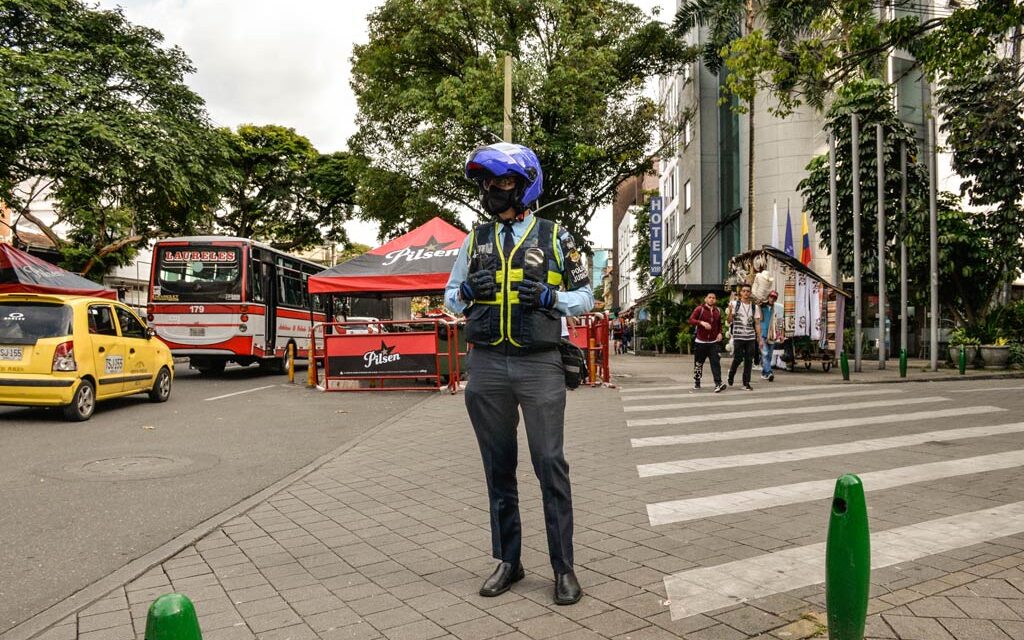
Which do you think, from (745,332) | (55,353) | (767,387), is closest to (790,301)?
(767,387)

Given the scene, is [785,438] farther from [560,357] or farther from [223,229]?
[223,229]

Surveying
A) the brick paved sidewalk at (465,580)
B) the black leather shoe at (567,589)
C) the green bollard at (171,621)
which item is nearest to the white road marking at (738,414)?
the brick paved sidewalk at (465,580)

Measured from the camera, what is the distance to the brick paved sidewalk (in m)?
3.41

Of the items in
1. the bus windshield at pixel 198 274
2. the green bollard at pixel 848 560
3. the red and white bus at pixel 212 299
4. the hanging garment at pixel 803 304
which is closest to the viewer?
the green bollard at pixel 848 560

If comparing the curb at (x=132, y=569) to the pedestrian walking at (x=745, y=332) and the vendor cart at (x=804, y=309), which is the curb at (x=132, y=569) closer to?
the pedestrian walking at (x=745, y=332)

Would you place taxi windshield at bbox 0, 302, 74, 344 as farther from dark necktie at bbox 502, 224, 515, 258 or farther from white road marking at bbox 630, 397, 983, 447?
dark necktie at bbox 502, 224, 515, 258

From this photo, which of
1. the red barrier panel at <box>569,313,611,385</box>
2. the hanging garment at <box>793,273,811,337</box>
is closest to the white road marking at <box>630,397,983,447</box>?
the red barrier panel at <box>569,313,611,385</box>

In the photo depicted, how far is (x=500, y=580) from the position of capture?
3809 millimetres

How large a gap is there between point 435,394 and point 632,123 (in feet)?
51.0

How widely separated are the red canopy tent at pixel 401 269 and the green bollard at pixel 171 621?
13.6 m

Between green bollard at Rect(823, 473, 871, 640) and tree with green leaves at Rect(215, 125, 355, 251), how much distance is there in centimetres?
3501

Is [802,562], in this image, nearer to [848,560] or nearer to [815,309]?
[848,560]

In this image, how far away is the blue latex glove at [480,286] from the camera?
366 centimetres

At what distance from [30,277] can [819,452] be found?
Result: 1673 centimetres
